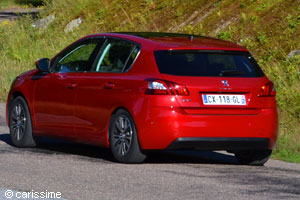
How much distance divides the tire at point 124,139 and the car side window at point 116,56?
0.61 m

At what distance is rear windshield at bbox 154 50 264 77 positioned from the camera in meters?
10.4

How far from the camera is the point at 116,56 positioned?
11070 millimetres

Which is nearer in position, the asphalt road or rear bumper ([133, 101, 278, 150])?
the asphalt road

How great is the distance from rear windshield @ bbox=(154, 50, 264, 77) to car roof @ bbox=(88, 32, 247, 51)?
0.23 feet

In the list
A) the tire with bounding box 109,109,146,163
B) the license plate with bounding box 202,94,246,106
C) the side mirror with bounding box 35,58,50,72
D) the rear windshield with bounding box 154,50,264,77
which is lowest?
the tire with bounding box 109,109,146,163

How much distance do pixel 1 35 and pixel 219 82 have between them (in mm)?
16587

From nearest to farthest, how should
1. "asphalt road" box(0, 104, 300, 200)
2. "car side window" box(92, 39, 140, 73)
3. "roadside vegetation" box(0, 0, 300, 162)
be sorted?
1. "asphalt road" box(0, 104, 300, 200)
2. "car side window" box(92, 39, 140, 73)
3. "roadside vegetation" box(0, 0, 300, 162)

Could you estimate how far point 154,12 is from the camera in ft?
79.6

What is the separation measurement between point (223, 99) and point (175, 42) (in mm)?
1016

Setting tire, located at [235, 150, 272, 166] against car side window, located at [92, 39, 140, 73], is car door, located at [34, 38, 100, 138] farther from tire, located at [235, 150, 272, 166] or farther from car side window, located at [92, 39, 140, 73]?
tire, located at [235, 150, 272, 166]

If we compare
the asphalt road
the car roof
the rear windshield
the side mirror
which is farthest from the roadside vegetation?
the side mirror

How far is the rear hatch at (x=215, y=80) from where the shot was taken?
33.3 feet

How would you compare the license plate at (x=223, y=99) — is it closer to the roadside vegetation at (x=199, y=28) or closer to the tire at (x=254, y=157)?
the tire at (x=254, y=157)

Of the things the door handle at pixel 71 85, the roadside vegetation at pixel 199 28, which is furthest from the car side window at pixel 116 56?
the roadside vegetation at pixel 199 28
